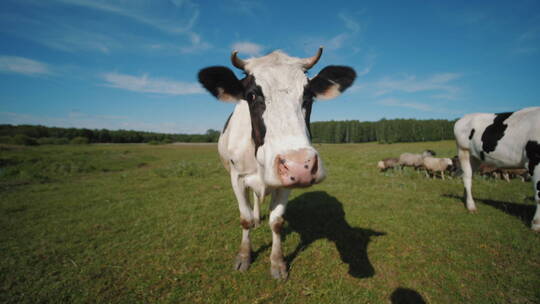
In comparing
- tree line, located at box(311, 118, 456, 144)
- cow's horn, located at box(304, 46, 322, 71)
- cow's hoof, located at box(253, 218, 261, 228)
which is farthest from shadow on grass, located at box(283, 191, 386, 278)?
tree line, located at box(311, 118, 456, 144)

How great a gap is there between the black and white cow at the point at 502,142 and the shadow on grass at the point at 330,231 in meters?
3.63

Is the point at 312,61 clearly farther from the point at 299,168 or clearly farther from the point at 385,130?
the point at 385,130

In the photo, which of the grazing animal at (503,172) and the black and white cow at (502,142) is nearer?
the black and white cow at (502,142)

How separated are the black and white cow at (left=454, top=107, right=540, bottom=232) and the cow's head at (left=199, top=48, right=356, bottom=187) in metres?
5.04

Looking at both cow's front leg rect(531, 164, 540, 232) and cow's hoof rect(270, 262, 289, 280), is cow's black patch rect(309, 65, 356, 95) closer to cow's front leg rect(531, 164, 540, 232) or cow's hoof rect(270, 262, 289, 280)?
cow's hoof rect(270, 262, 289, 280)

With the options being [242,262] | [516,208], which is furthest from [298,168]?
[516,208]

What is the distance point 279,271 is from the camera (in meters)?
3.37

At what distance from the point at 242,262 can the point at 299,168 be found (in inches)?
100

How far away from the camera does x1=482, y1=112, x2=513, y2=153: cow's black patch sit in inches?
210

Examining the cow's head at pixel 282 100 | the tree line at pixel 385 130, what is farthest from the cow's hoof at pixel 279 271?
the tree line at pixel 385 130

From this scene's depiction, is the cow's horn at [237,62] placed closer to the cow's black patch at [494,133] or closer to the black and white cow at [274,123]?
Result: the black and white cow at [274,123]

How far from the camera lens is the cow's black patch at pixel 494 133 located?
5.34m

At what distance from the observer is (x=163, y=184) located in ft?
33.4

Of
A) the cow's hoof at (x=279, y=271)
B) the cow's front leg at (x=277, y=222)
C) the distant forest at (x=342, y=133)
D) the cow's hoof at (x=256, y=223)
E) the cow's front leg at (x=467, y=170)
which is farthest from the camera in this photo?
the distant forest at (x=342, y=133)
